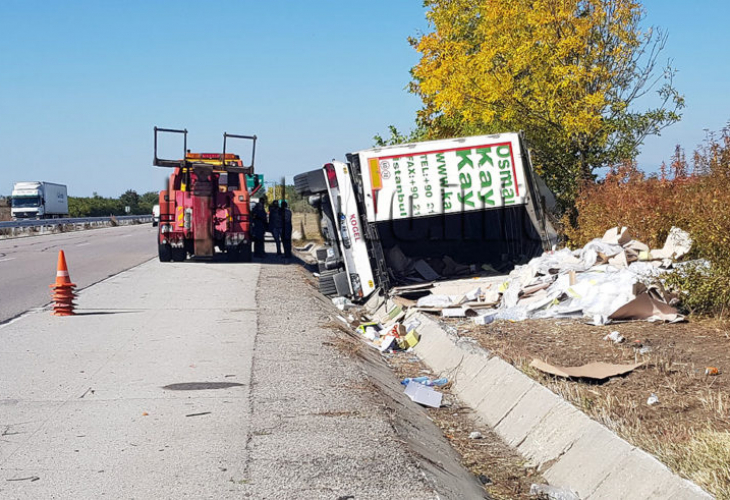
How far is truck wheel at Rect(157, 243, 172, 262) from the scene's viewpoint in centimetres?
2208

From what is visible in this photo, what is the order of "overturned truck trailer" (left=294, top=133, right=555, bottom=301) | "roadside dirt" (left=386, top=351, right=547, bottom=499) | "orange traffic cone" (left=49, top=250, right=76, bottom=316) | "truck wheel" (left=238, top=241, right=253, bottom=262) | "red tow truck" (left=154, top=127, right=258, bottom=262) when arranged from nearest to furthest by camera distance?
"roadside dirt" (left=386, top=351, right=547, bottom=499)
"orange traffic cone" (left=49, top=250, right=76, bottom=316)
"overturned truck trailer" (left=294, top=133, right=555, bottom=301)
"red tow truck" (left=154, top=127, right=258, bottom=262)
"truck wheel" (left=238, top=241, right=253, bottom=262)

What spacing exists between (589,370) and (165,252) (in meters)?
16.2

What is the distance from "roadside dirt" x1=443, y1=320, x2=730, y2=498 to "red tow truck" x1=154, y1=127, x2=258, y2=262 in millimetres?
11603

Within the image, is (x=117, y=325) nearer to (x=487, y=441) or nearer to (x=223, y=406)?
(x=223, y=406)

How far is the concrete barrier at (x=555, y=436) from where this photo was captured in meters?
4.94

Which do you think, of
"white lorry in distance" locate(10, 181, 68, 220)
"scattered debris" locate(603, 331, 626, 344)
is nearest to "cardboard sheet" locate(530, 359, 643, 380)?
"scattered debris" locate(603, 331, 626, 344)

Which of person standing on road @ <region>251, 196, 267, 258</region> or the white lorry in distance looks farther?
the white lorry in distance

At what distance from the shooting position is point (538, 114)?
64.1 ft

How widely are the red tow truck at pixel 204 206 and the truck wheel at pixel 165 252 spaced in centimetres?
3

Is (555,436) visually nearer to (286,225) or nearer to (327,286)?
(327,286)

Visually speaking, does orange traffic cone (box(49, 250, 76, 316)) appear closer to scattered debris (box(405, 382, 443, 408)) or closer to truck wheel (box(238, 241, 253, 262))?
scattered debris (box(405, 382, 443, 408))

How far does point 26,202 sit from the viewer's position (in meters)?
61.8

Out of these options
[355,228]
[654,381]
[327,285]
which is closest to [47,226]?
[327,285]

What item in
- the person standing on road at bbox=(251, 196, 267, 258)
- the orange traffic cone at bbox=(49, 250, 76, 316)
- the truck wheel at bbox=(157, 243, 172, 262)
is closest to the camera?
the orange traffic cone at bbox=(49, 250, 76, 316)
